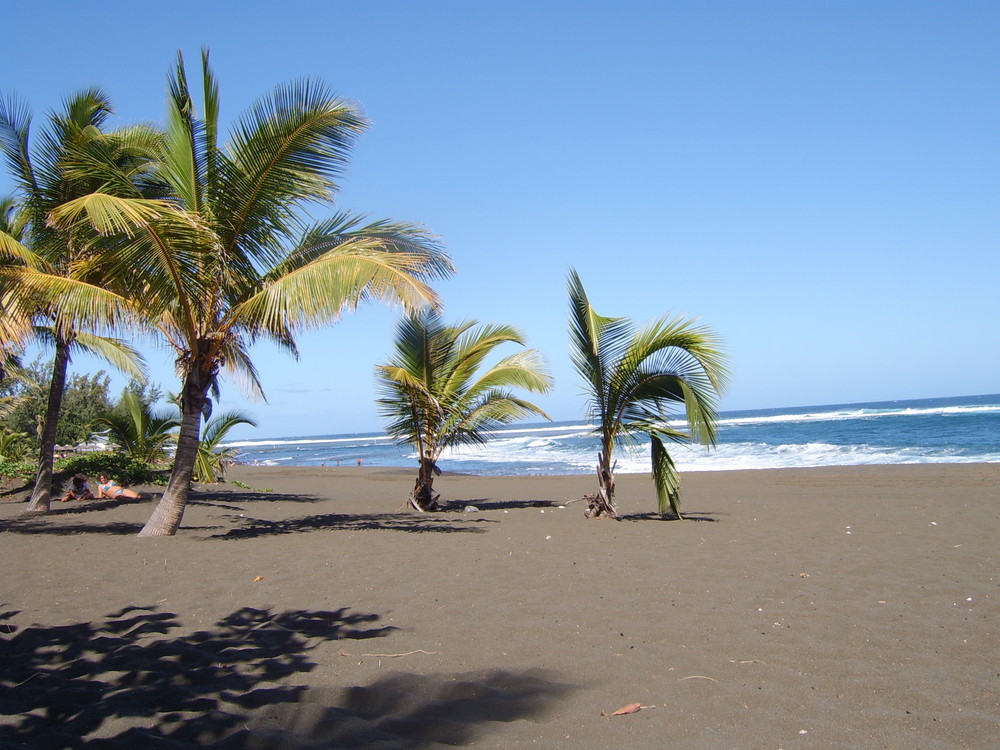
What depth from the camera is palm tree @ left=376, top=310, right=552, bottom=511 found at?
446 inches

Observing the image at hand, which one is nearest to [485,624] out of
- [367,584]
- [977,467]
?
[367,584]

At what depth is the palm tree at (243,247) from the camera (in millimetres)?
7168

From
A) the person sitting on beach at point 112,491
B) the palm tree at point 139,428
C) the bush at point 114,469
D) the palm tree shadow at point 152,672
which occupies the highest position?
the palm tree at point 139,428

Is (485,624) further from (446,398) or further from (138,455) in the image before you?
(138,455)

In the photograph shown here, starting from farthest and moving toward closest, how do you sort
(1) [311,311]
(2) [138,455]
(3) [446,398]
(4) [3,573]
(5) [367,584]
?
(2) [138,455], (3) [446,398], (1) [311,311], (4) [3,573], (5) [367,584]

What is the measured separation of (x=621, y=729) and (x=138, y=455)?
17.2 metres

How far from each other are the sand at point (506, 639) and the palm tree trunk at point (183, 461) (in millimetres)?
374

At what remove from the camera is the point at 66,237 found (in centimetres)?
950

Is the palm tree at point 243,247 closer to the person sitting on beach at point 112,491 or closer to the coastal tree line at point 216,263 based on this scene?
the coastal tree line at point 216,263

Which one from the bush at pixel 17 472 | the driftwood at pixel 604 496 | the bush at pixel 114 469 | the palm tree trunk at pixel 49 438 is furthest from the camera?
A: the bush at pixel 17 472

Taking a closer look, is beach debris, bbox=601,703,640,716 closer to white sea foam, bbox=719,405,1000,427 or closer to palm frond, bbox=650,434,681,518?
palm frond, bbox=650,434,681,518

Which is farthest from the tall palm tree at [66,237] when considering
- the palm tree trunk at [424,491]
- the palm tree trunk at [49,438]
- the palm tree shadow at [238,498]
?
the palm tree trunk at [424,491]

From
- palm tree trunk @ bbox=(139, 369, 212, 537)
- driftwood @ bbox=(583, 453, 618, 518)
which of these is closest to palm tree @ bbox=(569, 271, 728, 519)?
driftwood @ bbox=(583, 453, 618, 518)

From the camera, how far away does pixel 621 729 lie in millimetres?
3012
